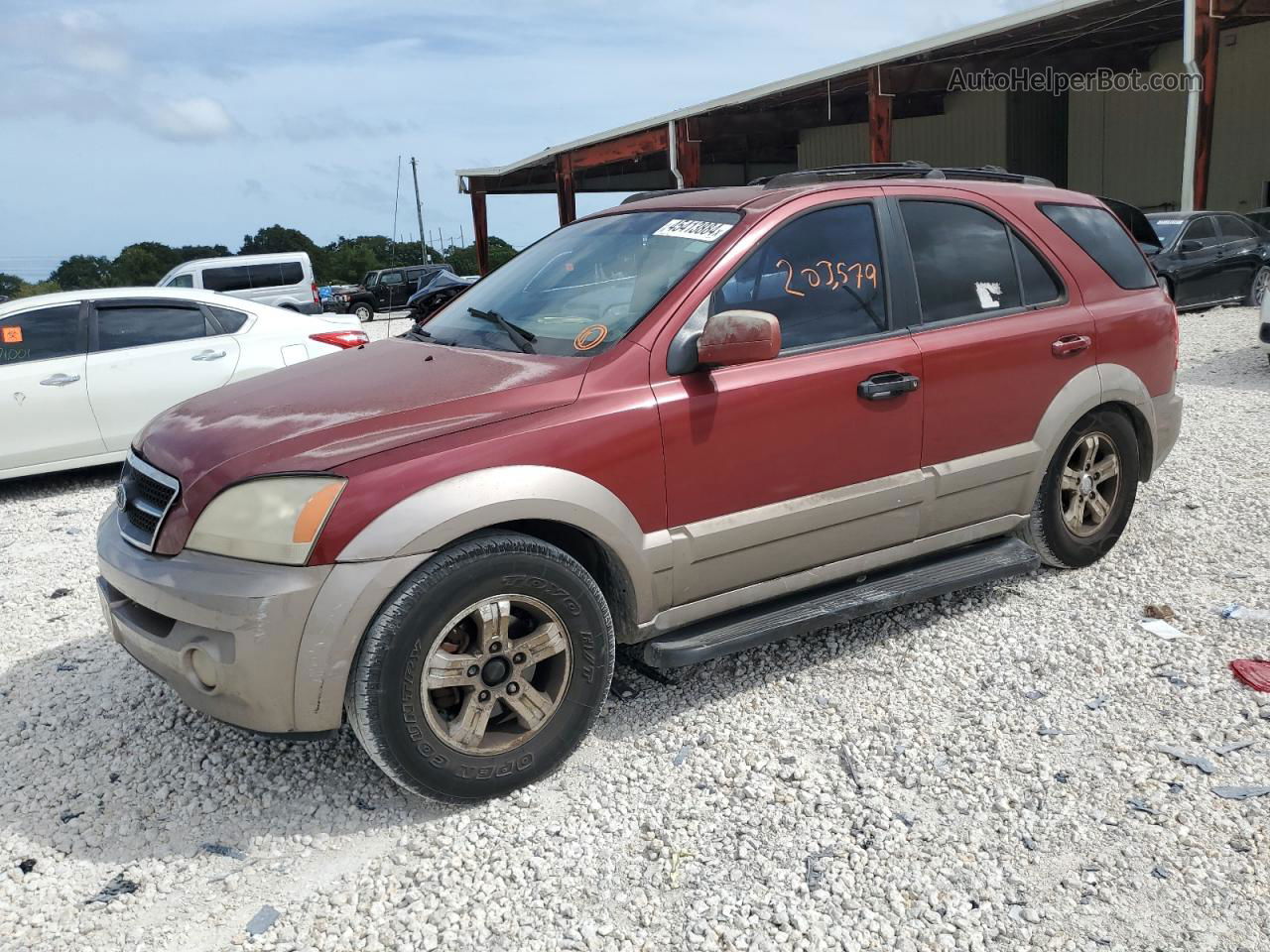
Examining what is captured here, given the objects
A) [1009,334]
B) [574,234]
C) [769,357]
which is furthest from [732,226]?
[1009,334]

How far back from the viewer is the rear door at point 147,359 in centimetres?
737

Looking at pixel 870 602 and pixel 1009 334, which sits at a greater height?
pixel 1009 334

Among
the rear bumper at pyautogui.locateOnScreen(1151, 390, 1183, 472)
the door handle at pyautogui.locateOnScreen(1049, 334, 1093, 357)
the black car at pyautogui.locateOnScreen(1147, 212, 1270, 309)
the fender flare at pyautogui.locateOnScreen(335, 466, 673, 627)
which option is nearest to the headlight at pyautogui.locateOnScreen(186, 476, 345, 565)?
the fender flare at pyautogui.locateOnScreen(335, 466, 673, 627)

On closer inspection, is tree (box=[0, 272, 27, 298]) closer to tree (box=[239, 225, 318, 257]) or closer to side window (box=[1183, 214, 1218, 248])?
tree (box=[239, 225, 318, 257])

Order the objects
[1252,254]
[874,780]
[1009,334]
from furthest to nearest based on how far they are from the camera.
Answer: [1252,254], [1009,334], [874,780]

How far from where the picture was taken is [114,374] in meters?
7.39

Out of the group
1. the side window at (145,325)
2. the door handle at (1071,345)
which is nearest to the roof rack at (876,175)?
the door handle at (1071,345)

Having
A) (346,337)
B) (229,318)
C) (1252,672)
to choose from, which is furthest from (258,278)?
(1252,672)

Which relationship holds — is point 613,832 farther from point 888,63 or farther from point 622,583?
point 888,63

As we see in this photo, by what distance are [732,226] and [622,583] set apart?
51.7 inches

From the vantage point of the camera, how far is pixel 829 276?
374cm

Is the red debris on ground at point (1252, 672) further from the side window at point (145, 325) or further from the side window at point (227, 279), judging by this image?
the side window at point (227, 279)

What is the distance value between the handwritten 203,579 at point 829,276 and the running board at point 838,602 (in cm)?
110

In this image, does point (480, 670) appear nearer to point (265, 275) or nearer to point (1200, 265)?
point (1200, 265)
